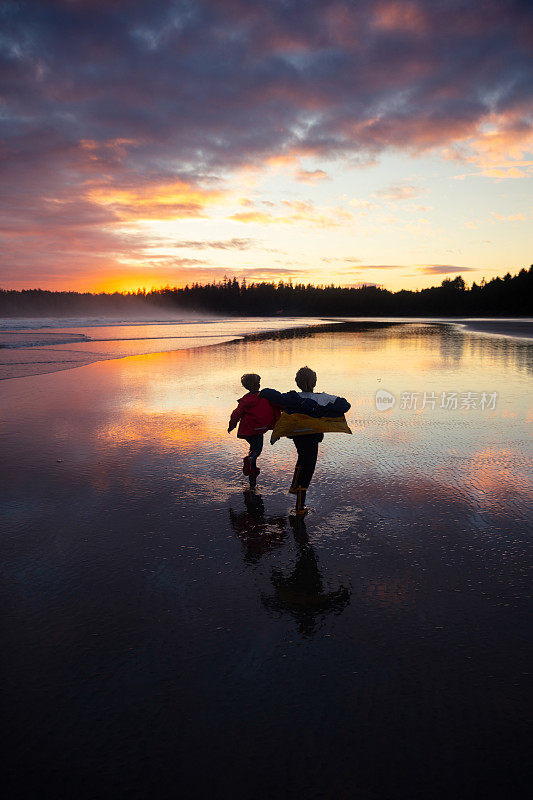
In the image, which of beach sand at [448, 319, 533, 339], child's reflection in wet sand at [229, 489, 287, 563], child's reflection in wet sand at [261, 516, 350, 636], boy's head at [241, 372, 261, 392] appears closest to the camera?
child's reflection in wet sand at [261, 516, 350, 636]

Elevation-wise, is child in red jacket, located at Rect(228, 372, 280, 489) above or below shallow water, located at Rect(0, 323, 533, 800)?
above

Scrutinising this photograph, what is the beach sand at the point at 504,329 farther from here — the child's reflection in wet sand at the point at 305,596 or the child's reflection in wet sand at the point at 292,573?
the child's reflection in wet sand at the point at 305,596

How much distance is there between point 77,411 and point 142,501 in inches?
197

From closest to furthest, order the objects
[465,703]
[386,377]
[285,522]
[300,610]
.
A: [465,703], [300,610], [285,522], [386,377]

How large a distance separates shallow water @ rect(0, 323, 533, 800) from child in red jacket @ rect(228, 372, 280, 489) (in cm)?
36

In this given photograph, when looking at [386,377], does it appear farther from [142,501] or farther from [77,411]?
[142,501]

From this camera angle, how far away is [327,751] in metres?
2.23

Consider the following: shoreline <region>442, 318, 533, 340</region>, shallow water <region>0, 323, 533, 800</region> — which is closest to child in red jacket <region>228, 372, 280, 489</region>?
shallow water <region>0, 323, 533, 800</region>

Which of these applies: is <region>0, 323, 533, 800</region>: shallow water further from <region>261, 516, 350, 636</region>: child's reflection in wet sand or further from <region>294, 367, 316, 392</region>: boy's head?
<region>294, 367, 316, 392</region>: boy's head

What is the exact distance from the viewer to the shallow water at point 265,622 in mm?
2207

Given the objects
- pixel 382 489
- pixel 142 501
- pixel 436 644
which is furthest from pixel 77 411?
pixel 436 644

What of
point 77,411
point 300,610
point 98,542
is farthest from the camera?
point 77,411

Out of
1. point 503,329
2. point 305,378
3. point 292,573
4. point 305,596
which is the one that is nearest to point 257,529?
point 292,573

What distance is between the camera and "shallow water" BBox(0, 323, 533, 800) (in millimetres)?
2207
